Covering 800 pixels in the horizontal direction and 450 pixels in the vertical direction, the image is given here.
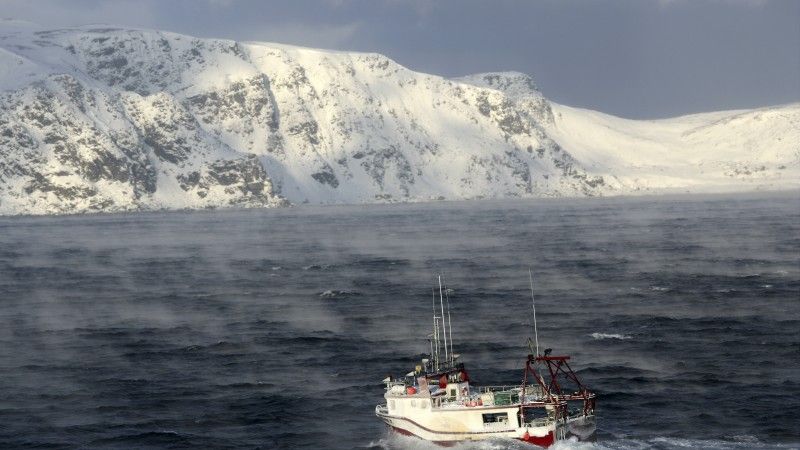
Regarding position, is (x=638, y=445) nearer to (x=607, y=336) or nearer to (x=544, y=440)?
(x=544, y=440)

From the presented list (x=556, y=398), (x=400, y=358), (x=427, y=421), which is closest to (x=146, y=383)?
(x=400, y=358)

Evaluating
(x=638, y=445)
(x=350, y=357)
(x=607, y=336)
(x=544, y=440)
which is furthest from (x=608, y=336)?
(x=544, y=440)

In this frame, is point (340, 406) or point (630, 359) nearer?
point (340, 406)

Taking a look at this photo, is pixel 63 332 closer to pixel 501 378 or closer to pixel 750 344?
pixel 501 378

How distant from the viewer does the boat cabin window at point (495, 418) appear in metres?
89.6

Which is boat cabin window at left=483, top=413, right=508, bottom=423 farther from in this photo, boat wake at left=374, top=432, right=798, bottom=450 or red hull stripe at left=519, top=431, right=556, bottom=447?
red hull stripe at left=519, top=431, right=556, bottom=447

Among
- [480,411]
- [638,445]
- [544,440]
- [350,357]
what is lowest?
[638,445]

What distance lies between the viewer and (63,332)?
152 m

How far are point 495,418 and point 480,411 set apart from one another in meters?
1.12

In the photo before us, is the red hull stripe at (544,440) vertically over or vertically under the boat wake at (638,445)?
over

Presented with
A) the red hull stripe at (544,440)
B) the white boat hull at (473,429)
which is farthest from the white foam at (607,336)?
the red hull stripe at (544,440)

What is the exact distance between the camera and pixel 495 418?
89938mm

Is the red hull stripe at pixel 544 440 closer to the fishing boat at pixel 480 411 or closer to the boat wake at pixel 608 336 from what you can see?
the fishing boat at pixel 480 411

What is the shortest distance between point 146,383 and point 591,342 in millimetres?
44286
